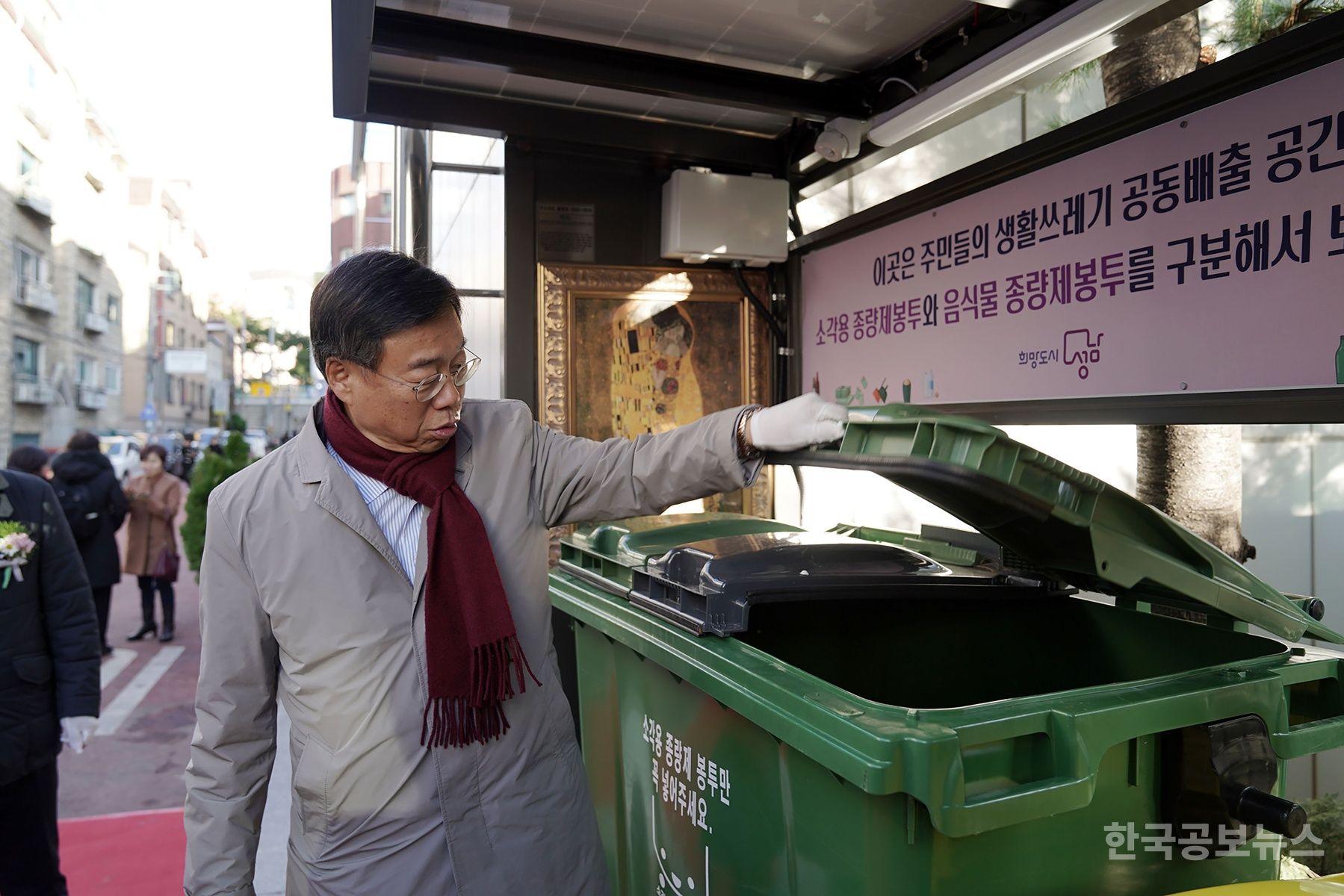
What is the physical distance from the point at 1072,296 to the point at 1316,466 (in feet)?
4.38

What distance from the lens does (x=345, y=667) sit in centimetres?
150

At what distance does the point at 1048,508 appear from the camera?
1.62 meters

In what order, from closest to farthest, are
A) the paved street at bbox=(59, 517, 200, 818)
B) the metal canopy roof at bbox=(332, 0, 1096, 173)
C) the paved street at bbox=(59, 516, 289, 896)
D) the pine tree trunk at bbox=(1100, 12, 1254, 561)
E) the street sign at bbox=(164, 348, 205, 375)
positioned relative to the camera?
the metal canopy roof at bbox=(332, 0, 1096, 173) → the pine tree trunk at bbox=(1100, 12, 1254, 561) → the paved street at bbox=(59, 516, 289, 896) → the paved street at bbox=(59, 517, 200, 818) → the street sign at bbox=(164, 348, 205, 375)

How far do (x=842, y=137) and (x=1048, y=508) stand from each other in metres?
2.24

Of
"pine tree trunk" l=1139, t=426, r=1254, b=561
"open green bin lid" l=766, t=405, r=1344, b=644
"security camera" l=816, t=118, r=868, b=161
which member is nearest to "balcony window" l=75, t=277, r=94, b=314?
"security camera" l=816, t=118, r=868, b=161

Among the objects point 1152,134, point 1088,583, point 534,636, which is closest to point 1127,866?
point 1088,583

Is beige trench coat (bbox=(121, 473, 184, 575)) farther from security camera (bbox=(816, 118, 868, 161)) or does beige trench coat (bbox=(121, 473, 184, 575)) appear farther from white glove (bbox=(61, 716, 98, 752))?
security camera (bbox=(816, 118, 868, 161))

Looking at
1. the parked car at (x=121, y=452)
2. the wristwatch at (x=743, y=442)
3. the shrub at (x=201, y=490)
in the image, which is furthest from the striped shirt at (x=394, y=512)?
the parked car at (x=121, y=452)

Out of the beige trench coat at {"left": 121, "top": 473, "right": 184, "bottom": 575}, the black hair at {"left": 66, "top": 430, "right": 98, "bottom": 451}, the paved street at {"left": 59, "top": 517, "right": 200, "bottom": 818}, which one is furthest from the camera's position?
the beige trench coat at {"left": 121, "top": 473, "right": 184, "bottom": 575}

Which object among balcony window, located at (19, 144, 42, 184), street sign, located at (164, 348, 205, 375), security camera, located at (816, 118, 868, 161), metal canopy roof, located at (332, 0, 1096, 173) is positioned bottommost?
security camera, located at (816, 118, 868, 161)

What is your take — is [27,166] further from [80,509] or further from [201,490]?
[80,509]

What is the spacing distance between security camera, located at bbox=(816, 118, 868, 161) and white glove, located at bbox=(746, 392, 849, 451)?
2112 millimetres

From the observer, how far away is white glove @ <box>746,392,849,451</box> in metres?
1.63

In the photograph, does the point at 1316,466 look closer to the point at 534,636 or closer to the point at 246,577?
the point at 534,636
